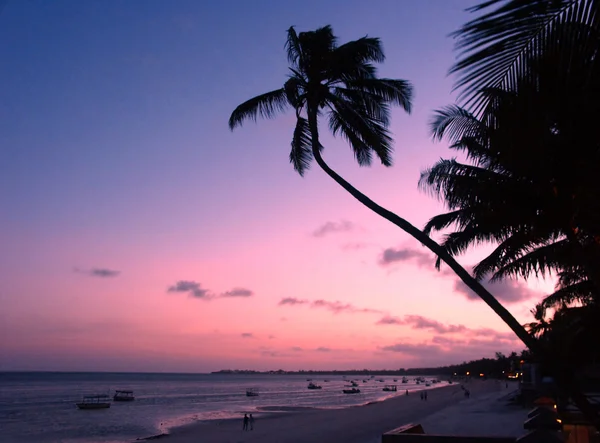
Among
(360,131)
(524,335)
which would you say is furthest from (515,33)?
(360,131)

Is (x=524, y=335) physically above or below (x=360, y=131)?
below

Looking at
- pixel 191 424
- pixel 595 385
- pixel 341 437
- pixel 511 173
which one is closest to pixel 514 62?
pixel 511 173

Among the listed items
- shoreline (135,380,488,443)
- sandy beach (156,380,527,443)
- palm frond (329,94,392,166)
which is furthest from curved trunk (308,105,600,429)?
shoreline (135,380,488,443)

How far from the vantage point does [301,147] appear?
34.5ft

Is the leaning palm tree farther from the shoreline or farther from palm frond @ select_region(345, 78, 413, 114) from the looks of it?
the shoreline

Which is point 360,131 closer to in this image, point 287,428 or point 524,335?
point 524,335

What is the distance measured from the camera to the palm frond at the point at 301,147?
10.4 meters

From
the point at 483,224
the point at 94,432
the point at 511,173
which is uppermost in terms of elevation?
the point at 511,173

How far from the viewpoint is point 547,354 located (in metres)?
5.36

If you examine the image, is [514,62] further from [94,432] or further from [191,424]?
[191,424]

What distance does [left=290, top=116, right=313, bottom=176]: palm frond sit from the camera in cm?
1045

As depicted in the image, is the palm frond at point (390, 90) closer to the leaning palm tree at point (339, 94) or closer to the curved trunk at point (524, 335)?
the leaning palm tree at point (339, 94)

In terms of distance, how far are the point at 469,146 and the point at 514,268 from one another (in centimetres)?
322

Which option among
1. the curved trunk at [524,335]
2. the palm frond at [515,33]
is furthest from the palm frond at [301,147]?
the palm frond at [515,33]
